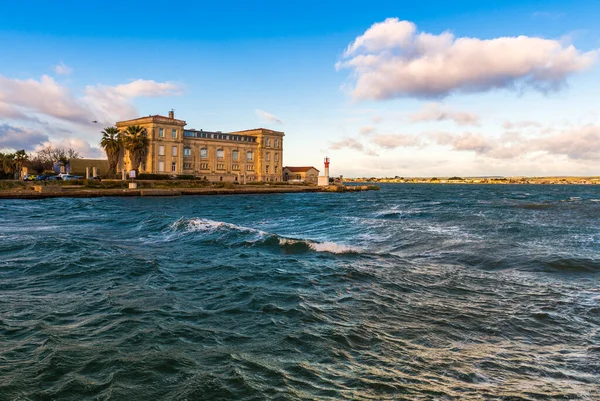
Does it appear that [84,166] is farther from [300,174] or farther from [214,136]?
Result: [300,174]

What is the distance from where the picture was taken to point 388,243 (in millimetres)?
17516

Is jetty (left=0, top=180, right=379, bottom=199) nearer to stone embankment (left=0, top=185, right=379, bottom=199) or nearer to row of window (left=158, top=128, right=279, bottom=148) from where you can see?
stone embankment (left=0, top=185, right=379, bottom=199)

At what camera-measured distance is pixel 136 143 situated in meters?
79.6

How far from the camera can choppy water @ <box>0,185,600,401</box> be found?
16.4 feet

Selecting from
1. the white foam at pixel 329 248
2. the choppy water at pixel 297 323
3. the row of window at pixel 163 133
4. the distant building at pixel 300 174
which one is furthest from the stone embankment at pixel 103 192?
the white foam at pixel 329 248

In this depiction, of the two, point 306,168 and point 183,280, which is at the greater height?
point 306,168

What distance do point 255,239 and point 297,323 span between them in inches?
417

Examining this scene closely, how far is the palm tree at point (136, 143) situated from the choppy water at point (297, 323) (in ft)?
225

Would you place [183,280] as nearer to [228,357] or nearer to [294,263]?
[294,263]

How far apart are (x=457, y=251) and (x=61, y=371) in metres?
13.1

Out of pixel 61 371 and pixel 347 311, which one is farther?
pixel 347 311

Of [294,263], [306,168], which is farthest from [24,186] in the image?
[306,168]

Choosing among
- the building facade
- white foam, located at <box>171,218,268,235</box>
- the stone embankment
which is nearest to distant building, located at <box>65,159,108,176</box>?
the building facade

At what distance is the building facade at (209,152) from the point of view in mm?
83312
